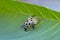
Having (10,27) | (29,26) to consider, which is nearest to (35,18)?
(29,26)

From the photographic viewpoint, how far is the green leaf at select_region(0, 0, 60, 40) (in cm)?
125

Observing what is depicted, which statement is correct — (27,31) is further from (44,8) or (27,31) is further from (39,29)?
(44,8)

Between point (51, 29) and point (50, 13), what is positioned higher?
point (50, 13)

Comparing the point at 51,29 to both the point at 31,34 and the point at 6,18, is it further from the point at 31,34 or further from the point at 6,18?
the point at 6,18

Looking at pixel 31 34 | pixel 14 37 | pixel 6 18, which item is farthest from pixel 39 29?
pixel 6 18

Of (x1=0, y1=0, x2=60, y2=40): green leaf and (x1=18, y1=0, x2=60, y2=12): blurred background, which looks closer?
(x1=0, y1=0, x2=60, y2=40): green leaf

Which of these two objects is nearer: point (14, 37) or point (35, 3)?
point (14, 37)

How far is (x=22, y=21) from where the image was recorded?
4.44ft

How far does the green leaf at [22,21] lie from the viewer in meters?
1.25

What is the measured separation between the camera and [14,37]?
126 centimetres

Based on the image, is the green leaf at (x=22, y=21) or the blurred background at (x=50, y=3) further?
the blurred background at (x=50, y=3)

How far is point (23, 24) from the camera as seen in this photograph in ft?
4.35

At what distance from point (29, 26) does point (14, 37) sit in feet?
0.39

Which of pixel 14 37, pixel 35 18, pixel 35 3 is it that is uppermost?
pixel 35 3
